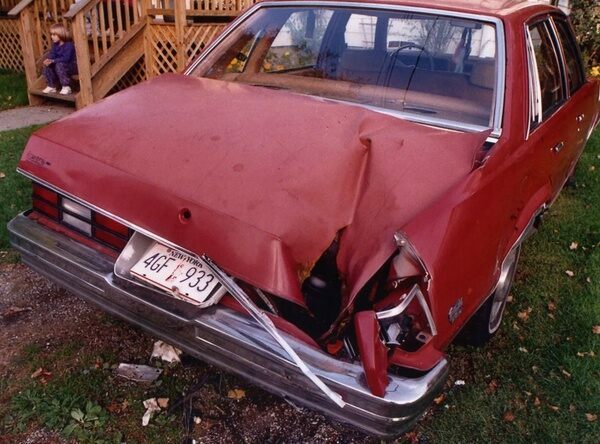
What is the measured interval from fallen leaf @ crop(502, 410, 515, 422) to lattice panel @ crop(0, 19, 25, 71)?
10.5 metres

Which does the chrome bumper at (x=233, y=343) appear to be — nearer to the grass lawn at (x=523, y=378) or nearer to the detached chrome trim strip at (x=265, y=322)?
the detached chrome trim strip at (x=265, y=322)

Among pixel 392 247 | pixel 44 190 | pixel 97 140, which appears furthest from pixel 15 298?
pixel 392 247

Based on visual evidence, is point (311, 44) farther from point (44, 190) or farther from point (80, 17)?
point (80, 17)

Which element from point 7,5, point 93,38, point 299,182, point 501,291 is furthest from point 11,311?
point 7,5

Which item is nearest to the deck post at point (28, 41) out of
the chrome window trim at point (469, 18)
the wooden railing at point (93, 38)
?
the wooden railing at point (93, 38)

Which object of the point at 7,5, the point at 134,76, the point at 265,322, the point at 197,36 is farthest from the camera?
the point at 7,5

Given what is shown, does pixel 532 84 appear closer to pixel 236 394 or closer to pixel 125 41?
pixel 236 394

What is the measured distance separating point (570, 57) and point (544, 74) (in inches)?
41.4

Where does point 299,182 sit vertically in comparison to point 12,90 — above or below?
above

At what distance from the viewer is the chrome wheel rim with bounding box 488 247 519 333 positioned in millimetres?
3283

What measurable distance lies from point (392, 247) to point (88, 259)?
4.74 feet

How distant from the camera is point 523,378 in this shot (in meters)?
3.20

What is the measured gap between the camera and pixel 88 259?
2.69m

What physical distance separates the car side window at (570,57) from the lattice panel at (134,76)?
612 cm
